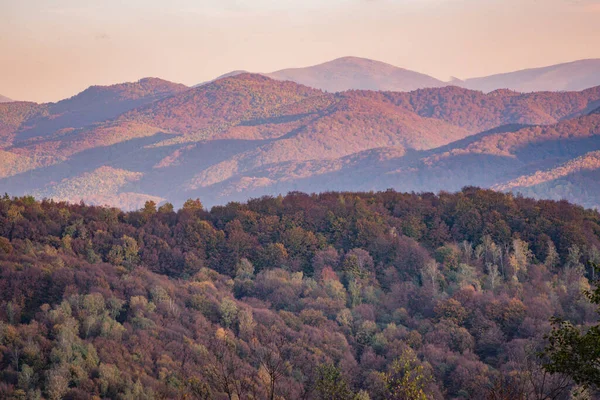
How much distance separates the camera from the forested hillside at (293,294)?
4456 cm

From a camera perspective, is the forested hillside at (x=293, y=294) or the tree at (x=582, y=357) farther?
the forested hillside at (x=293, y=294)

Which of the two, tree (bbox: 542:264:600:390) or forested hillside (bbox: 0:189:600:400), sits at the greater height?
tree (bbox: 542:264:600:390)

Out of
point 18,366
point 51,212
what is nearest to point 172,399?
point 18,366

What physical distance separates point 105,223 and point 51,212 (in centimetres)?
586

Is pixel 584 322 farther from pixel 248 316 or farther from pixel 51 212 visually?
pixel 51 212

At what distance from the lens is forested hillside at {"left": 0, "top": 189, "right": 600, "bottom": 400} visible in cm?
4456

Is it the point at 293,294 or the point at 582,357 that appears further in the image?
the point at 293,294

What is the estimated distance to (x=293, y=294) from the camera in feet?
222

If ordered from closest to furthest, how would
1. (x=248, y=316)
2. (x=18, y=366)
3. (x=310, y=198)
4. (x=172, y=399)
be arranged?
(x=172, y=399), (x=18, y=366), (x=248, y=316), (x=310, y=198)

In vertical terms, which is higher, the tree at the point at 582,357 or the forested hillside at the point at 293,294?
the tree at the point at 582,357

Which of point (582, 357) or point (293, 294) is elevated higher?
point (582, 357)

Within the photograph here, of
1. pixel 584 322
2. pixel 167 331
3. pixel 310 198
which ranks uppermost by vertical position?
pixel 310 198

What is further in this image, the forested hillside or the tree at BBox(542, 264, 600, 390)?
the forested hillside

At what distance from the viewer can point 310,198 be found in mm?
93188
